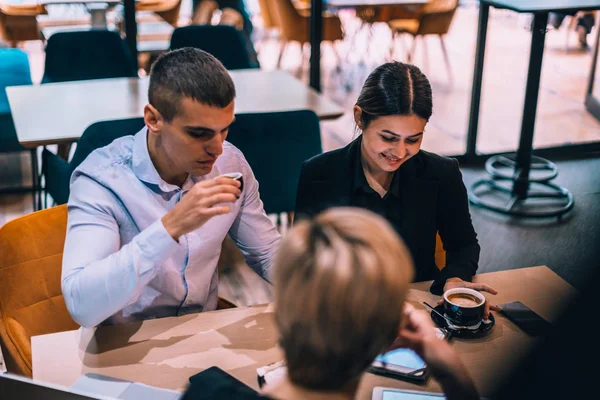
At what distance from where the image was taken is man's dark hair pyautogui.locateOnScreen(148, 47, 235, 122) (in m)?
1.59

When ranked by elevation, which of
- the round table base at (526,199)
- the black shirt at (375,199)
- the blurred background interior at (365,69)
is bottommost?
the round table base at (526,199)

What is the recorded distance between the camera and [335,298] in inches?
29.5

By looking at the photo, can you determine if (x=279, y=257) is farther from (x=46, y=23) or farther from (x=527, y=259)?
(x=46, y=23)

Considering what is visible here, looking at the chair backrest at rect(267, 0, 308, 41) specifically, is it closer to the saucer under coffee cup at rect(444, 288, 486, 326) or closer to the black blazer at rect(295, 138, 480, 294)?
the black blazer at rect(295, 138, 480, 294)

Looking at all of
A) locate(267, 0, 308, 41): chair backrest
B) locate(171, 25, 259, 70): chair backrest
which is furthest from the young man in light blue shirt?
locate(267, 0, 308, 41): chair backrest

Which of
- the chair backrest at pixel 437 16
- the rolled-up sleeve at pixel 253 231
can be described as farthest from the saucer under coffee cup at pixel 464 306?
the chair backrest at pixel 437 16

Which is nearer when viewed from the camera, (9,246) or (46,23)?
(9,246)

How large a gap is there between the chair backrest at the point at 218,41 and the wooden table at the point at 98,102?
0.38 m

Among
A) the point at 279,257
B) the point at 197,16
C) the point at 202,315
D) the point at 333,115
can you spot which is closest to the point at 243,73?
the point at 333,115

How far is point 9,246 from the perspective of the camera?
5.47ft

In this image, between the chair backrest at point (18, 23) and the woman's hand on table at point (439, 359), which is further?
the chair backrest at point (18, 23)

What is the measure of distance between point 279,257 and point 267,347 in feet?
2.37

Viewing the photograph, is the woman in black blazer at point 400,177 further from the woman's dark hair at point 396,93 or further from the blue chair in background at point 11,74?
the blue chair in background at point 11,74

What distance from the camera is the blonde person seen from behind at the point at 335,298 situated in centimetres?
75
